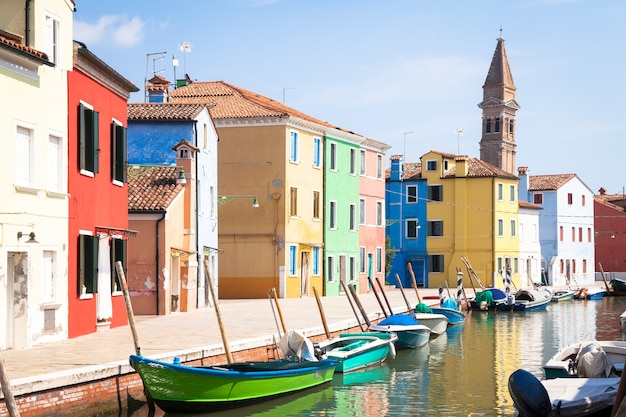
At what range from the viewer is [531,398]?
15.1 m

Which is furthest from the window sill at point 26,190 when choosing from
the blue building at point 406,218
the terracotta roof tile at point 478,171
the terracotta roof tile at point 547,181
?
the terracotta roof tile at point 547,181

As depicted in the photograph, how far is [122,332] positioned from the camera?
2394 centimetres

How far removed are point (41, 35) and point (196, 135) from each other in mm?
13616

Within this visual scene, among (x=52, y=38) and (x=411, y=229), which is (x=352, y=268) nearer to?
(x=411, y=229)

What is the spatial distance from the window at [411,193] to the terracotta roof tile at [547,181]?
1406 centimetres

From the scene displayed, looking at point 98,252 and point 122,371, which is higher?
point 98,252

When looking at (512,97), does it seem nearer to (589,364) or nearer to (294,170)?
(294,170)

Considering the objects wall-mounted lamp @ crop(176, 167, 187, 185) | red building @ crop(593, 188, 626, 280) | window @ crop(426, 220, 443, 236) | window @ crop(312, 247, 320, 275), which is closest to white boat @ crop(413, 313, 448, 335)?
wall-mounted lamp @ crop(176, 167, 187, 185)

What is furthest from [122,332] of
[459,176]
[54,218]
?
[459,176]

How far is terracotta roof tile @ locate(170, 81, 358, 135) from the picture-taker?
44.1 metres

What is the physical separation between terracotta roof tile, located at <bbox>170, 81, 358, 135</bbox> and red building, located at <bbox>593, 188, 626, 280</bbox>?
41265 millimetres

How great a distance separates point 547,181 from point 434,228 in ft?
49.1

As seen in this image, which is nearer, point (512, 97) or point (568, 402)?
point (568, 402)

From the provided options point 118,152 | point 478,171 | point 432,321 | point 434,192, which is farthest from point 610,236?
point 118,152
